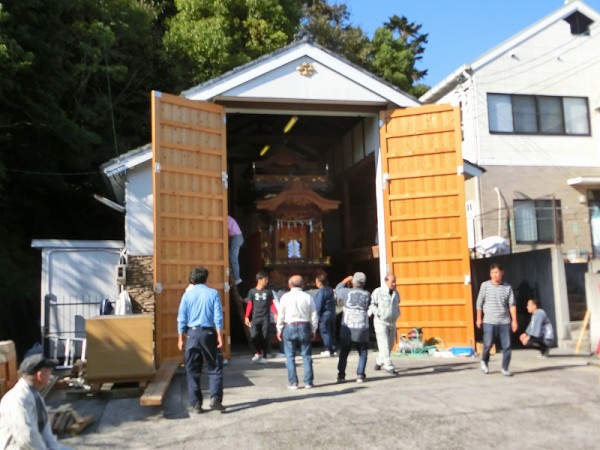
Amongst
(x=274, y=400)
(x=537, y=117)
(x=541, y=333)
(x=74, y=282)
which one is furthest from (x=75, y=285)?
(x=537, y=117)

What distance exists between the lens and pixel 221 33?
63.9ft

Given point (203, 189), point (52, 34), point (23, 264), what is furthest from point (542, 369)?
point (52, 34)

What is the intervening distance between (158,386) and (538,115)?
15.0 m

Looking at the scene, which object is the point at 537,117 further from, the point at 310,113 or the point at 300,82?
the point at 300,82

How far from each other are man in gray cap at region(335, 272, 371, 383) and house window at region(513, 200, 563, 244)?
1024cm

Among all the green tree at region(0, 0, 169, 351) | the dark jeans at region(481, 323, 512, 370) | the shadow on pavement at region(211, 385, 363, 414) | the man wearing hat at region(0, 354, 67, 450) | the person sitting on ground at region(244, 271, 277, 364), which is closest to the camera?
the man wearing hat at region(0, 354, 67, 450)

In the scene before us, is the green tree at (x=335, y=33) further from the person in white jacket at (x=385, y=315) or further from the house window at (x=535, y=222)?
the person in white jacket at (x=385, y=315)

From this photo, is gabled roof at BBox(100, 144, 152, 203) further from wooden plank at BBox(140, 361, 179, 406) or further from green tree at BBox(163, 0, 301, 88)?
green tree at BBox(163, 0, 301, 88)

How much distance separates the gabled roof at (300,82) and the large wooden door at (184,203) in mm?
511

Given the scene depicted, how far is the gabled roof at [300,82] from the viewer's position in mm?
11398

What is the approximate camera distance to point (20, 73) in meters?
12.6

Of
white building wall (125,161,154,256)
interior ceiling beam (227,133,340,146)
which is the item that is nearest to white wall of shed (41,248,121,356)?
white building wall (125,161,154,256)

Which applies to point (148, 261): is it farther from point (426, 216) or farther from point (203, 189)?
point (426, 216)

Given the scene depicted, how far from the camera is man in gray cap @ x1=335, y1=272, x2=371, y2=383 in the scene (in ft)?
27.3
